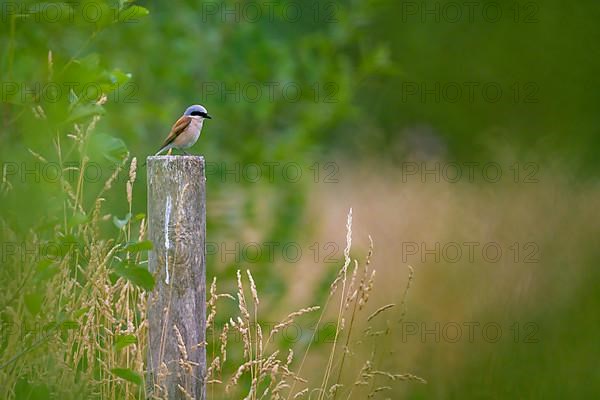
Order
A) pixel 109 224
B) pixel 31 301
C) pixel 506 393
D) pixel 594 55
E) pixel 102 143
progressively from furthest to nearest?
pixel 594 55
pixel 506 393
pixel 109 224
pixel 102 143
pixel 31 301

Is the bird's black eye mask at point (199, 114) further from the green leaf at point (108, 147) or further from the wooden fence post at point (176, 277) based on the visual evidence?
the green leaf at point (108, 147)

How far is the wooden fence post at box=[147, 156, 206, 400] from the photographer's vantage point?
3682 mm

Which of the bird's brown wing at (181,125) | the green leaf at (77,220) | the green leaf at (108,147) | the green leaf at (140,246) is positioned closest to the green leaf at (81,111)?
the green leaf at (108,147)

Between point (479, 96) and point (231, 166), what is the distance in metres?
12.6

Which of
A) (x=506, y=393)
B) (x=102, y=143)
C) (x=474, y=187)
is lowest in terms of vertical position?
(x=506, y=393)

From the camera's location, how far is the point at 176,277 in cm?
370

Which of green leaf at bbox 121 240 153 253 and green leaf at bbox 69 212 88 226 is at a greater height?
green leaf at bbox 69 212 88 226

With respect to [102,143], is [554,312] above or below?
below

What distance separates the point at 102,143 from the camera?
3.03 m

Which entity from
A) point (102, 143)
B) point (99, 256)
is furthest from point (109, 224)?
point (102, 143)

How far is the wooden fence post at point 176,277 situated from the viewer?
145 inches

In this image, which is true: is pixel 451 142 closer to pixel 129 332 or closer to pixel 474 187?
pixel 474 187

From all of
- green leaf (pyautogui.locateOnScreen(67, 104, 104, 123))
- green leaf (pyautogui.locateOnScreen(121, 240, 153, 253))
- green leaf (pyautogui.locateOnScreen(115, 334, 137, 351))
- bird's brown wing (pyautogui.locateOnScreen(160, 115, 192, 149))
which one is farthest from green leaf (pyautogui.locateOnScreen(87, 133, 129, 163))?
bird's brown wing (pyautogui.locateOnScreen(160, 115, 192, 149))

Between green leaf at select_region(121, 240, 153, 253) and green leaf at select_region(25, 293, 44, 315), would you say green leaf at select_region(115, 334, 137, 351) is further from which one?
green leaf at select_region(25, 293, 44, 315)
